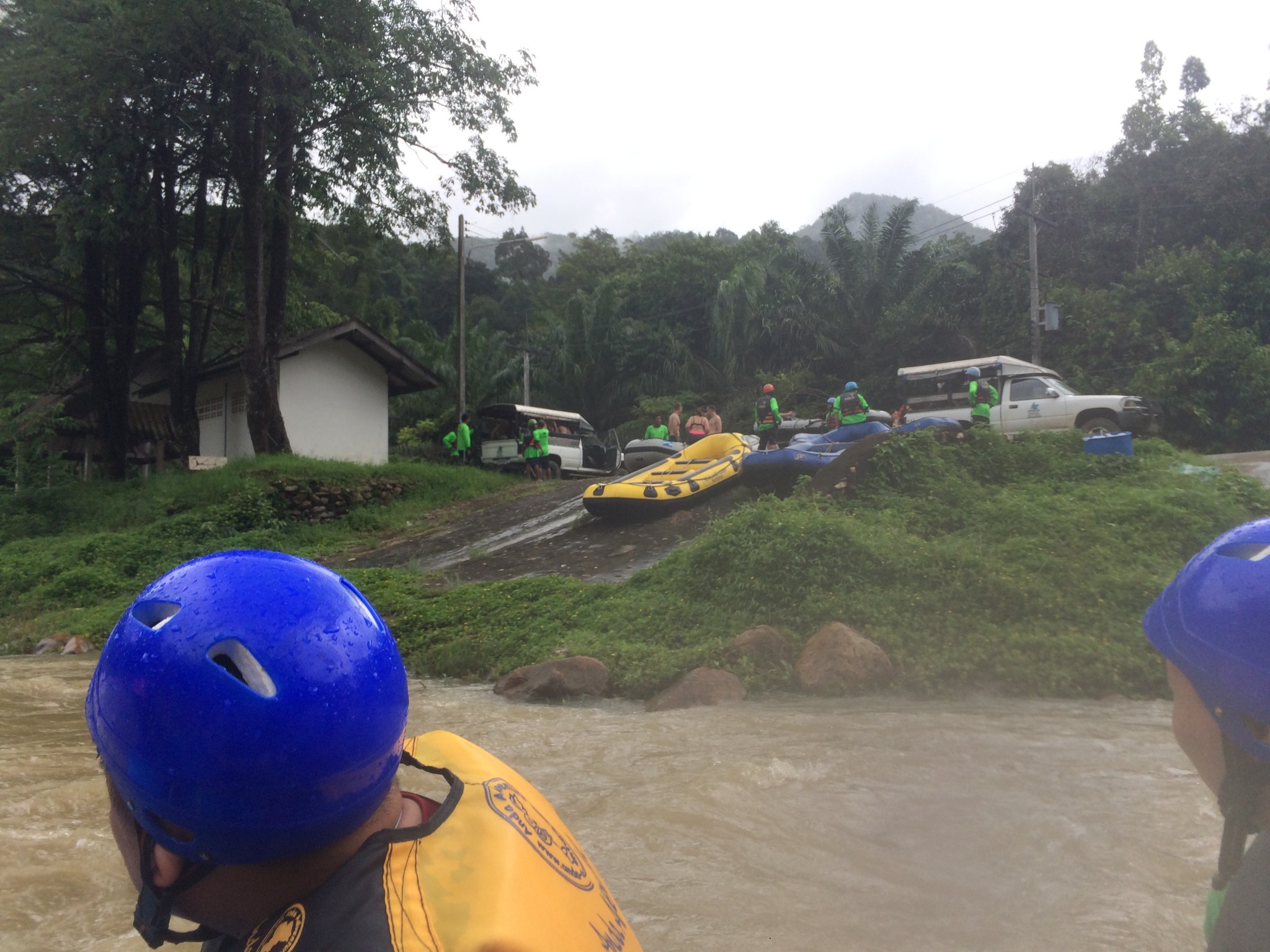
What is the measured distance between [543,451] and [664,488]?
10293 mm

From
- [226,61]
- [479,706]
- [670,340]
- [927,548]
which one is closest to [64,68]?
[226,61]

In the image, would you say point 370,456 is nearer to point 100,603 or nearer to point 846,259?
point 100,603

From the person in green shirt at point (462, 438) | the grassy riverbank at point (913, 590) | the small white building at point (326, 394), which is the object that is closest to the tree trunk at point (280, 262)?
the small white building at point (326, 394)

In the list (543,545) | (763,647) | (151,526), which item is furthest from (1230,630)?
(151,526)

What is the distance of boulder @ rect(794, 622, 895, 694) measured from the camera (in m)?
6.78

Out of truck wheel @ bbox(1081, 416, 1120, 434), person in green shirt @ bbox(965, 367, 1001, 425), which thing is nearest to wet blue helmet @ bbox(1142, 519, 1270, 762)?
person in green shirt @ bbox(965, 367, 1001, 425)

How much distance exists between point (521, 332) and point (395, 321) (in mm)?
6129

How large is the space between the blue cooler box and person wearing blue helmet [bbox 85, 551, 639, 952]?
1158 centimetres

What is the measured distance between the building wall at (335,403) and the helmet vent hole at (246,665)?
20.7 meters

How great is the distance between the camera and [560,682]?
23.5 ft

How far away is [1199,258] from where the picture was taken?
27.5 m

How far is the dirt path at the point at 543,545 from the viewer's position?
1149 centimetres

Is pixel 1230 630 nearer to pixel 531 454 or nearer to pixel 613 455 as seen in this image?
pixel 531 454

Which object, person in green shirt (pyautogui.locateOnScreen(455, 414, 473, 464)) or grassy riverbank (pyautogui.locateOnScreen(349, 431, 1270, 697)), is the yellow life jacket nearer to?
grassy riverbank (pyautogui.locateOnScreen(349, 431, 1270, 697))
